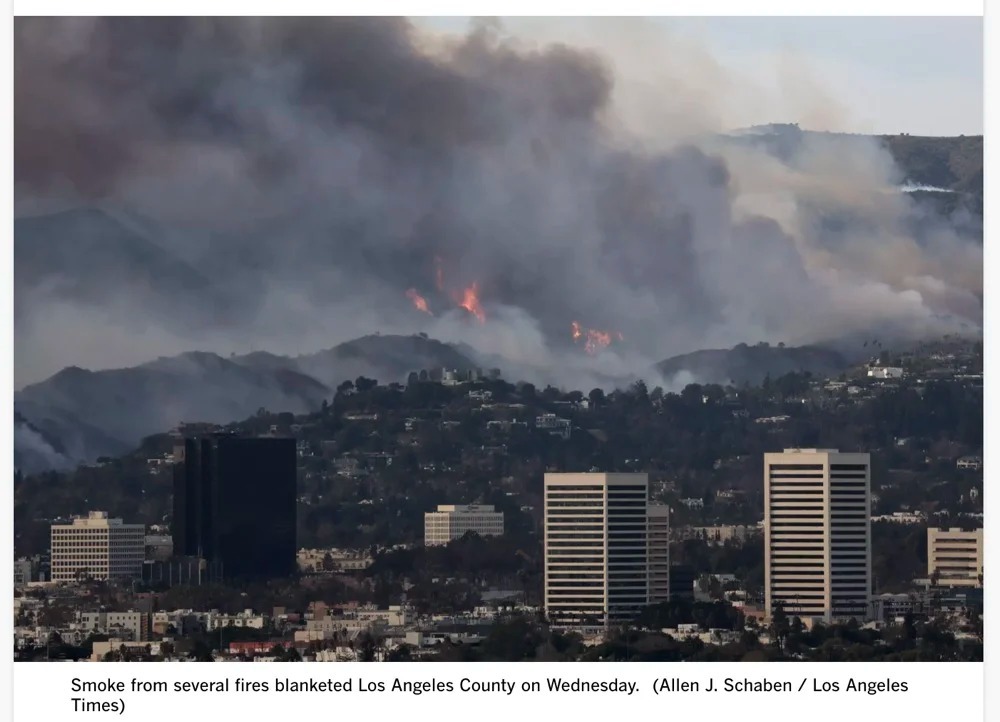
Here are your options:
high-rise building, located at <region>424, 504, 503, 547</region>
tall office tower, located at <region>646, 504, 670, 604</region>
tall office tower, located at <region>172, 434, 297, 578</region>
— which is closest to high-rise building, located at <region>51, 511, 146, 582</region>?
tall office tower, located at <region>172, 434, 297, 578</region>

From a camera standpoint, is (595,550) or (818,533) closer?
(595,550)

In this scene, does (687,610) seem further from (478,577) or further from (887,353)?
(887,353)

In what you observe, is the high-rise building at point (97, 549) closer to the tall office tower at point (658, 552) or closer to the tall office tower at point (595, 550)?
the tall office tower at point (595, 550)

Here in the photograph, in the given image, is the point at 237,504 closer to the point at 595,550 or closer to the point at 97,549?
the point at 97,549

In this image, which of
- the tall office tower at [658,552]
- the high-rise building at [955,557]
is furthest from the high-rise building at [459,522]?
the high-rise building at [955,557]

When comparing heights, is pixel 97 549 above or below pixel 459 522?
below

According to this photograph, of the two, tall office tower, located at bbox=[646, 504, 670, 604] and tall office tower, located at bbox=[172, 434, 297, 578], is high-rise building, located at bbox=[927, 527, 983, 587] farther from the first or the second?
tall office tower, located at bbox=[172, 434, 297, 578]

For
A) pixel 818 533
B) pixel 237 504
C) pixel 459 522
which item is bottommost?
pixel 818 533

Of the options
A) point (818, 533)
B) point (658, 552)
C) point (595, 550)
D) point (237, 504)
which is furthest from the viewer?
point (237, 504)

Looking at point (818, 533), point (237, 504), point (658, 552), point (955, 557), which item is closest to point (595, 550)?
point (658, 552)
